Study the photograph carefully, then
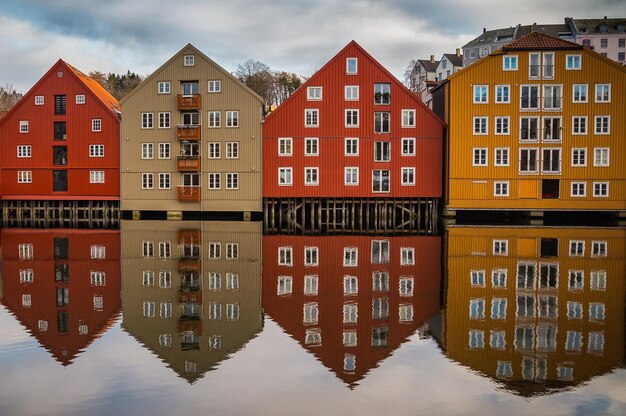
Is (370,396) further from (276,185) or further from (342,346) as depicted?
(276,185)

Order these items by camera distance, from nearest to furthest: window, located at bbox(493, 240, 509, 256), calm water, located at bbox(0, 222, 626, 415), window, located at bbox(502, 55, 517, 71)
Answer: calm water, located at bbox(0, 222, 626, 415), window, located at bbox(493, 240, 509, 256), window, located at bbox(502, 55, 517, 71)

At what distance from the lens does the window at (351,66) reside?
4428 cm

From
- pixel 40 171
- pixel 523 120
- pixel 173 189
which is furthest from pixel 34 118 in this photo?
pixel 523 120

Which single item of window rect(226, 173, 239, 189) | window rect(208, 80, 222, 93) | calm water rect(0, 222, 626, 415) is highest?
window rect(208, 80, 222, 93)

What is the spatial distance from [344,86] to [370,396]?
123 ft

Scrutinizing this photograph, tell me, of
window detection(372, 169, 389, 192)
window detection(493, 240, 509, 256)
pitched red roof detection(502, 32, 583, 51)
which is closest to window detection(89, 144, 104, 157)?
window detection(372, 169, 389, 192)

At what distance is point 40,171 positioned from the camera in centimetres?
4956

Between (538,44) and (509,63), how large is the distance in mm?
2582

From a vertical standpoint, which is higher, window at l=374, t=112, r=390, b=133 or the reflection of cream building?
window at l=374, t=112, r=390, b=133

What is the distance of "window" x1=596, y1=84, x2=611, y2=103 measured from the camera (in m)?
43.7

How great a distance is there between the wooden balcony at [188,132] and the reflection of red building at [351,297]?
21388 millimetres

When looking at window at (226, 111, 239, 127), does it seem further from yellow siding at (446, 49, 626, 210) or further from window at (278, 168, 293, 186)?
yellow siding at (446, 49, 626, 210)

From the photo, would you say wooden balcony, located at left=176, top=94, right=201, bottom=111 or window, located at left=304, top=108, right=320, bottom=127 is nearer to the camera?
window, located at left=304, top=108, right=320, bottom=127

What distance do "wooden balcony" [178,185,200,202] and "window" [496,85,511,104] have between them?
24901 mm
